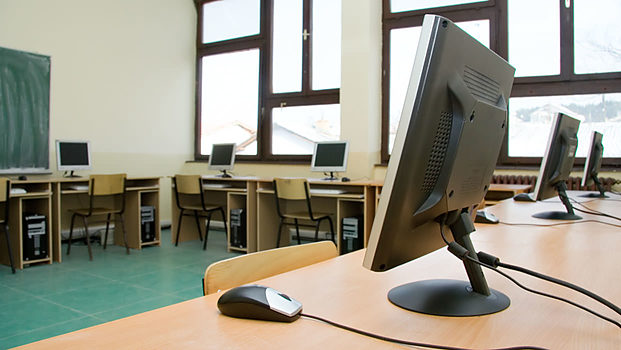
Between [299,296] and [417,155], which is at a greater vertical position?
[417,155]

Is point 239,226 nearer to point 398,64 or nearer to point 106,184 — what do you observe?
point 106,184

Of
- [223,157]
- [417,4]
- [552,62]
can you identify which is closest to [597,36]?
[552,62]

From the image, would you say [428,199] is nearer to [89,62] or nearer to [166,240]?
[166,240]

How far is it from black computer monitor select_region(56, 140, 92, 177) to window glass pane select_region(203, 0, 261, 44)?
98.1 inches

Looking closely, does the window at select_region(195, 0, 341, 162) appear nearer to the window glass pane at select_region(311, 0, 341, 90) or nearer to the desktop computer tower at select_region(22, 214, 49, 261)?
the window glass pane at select_region(311, 0, 341, 90)

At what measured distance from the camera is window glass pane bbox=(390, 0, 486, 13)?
4.71 meters

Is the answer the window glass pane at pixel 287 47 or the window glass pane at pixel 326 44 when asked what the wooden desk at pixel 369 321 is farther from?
the window glass pane at pixel 287 47

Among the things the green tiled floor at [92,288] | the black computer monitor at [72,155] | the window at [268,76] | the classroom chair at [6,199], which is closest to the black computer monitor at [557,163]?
the green tiled floor at [92,288]

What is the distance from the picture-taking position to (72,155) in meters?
4.54

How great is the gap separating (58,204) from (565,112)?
487 centimetres

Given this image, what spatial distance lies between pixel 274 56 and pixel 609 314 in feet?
17.6

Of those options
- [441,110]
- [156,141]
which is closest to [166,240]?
[156,141]

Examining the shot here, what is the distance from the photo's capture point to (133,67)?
5.60m

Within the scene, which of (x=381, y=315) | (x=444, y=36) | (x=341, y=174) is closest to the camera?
(x=444, y=36)
